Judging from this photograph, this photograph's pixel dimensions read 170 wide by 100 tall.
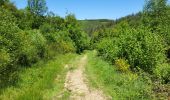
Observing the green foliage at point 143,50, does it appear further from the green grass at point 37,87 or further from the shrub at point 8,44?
the shrub at point 8,44

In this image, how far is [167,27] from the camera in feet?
185

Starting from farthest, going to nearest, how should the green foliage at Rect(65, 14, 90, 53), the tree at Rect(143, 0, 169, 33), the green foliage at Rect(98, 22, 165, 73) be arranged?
the green foliage at Rect(65, 14, 90, 53) → the tree at Rect(143, 0, 169, 33) → the green foliage at Rect(98, 22, 165, 73)

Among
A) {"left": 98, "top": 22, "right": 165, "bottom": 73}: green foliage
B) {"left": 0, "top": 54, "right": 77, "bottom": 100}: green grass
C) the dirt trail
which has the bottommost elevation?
the dirt trail

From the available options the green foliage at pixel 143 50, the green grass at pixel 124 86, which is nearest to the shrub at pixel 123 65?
the green foliage at pixel 143 50

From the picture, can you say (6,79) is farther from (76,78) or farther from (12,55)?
(76,78)

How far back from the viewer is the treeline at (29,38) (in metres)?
22.2

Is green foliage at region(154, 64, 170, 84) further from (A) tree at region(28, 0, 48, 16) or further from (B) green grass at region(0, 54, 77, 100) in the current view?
(A) tree at region(28, 0, 48, 16)

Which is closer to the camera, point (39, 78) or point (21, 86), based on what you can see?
point (21, 86)

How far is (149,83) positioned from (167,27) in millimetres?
37312

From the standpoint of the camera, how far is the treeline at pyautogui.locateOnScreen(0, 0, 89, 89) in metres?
22.2

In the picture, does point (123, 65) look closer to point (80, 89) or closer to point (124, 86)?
point (124, 86)

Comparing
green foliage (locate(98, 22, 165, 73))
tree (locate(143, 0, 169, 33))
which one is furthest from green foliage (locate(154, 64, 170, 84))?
tree (locate(143, 0, 169, 33))

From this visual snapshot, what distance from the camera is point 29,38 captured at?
3034cm

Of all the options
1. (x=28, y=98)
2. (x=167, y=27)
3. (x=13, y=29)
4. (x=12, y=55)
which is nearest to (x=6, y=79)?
(x=12, y=55)
